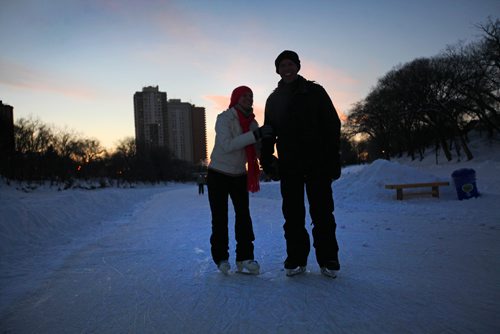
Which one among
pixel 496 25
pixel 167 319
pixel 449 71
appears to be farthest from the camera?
pixel 449 71

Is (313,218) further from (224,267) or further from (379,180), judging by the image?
(379,180)

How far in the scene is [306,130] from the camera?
9.80ft

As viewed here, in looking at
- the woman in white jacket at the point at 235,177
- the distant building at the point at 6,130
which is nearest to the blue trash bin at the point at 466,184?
the woman in white jacket at the point at 235,177

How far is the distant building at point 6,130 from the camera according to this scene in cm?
3424

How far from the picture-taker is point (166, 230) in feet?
20.1

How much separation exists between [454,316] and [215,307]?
59.7 inches

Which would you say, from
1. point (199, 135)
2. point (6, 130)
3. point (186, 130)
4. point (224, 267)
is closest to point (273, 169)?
point (224, 267)

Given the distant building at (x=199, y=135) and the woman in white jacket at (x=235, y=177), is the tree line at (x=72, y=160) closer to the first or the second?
the woman in white jacket at (x=235, y=177)

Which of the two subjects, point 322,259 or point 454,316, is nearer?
point 454,316

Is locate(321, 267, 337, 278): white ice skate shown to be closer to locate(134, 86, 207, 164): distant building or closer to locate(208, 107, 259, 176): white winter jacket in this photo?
locate(208, 107, 259, 176): white winter jacket

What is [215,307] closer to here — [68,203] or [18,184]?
[68,203]

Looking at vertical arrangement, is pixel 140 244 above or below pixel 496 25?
below

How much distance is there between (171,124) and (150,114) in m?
9.91

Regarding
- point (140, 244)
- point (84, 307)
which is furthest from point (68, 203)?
point (84, 307)
